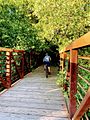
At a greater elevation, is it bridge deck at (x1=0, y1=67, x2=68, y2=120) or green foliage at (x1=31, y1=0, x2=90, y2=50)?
green foliage at (x1=31, y1=0, x2=90, y2=50)

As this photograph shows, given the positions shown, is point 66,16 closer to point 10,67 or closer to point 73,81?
point 10,67

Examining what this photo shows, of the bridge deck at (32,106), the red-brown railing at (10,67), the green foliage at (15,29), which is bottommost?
the bridge deck at (32,106)

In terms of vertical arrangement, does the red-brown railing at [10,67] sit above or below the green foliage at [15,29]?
below

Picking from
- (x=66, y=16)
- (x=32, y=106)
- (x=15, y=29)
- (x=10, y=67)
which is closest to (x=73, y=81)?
(x=32, y=106)

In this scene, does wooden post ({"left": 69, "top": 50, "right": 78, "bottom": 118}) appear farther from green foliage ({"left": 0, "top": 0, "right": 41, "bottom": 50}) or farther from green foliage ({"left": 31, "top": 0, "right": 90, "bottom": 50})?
green foliage ({"left": 0, "top": 0, "right": 41, "bottom": 50})

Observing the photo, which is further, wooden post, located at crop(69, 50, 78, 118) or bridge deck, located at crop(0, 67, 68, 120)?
bridge deck, located at crop(0, 67, 68, 120)

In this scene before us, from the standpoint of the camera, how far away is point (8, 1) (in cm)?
1522

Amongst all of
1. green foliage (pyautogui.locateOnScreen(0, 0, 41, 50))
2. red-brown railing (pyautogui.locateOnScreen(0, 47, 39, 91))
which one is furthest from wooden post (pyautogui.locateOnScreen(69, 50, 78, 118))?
green foliage (pyautogui.locateOnScreen(0, 0, 41, 50))

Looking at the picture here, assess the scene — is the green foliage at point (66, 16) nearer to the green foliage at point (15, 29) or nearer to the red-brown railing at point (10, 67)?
the red-brown railing at point (10, 67)

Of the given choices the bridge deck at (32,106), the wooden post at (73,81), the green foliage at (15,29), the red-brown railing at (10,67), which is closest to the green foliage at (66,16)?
the red-brown railing at (10,67)

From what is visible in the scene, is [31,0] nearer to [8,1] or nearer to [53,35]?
[8,1]

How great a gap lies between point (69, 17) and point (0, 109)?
5.98 meters

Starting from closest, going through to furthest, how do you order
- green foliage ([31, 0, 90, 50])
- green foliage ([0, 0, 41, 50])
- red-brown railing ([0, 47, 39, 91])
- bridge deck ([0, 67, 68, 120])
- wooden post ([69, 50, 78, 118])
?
wooden post ([69, 50, 78, 118]) < bridge deck ([0, 67, 68, 120]) < red-brown railing ([0, 47, 39, 91]) < green foliage ([31, 0, 90, 50]) < green foliage ([0, 0, 41, 50])

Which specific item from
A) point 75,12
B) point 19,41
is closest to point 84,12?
point 75,12
